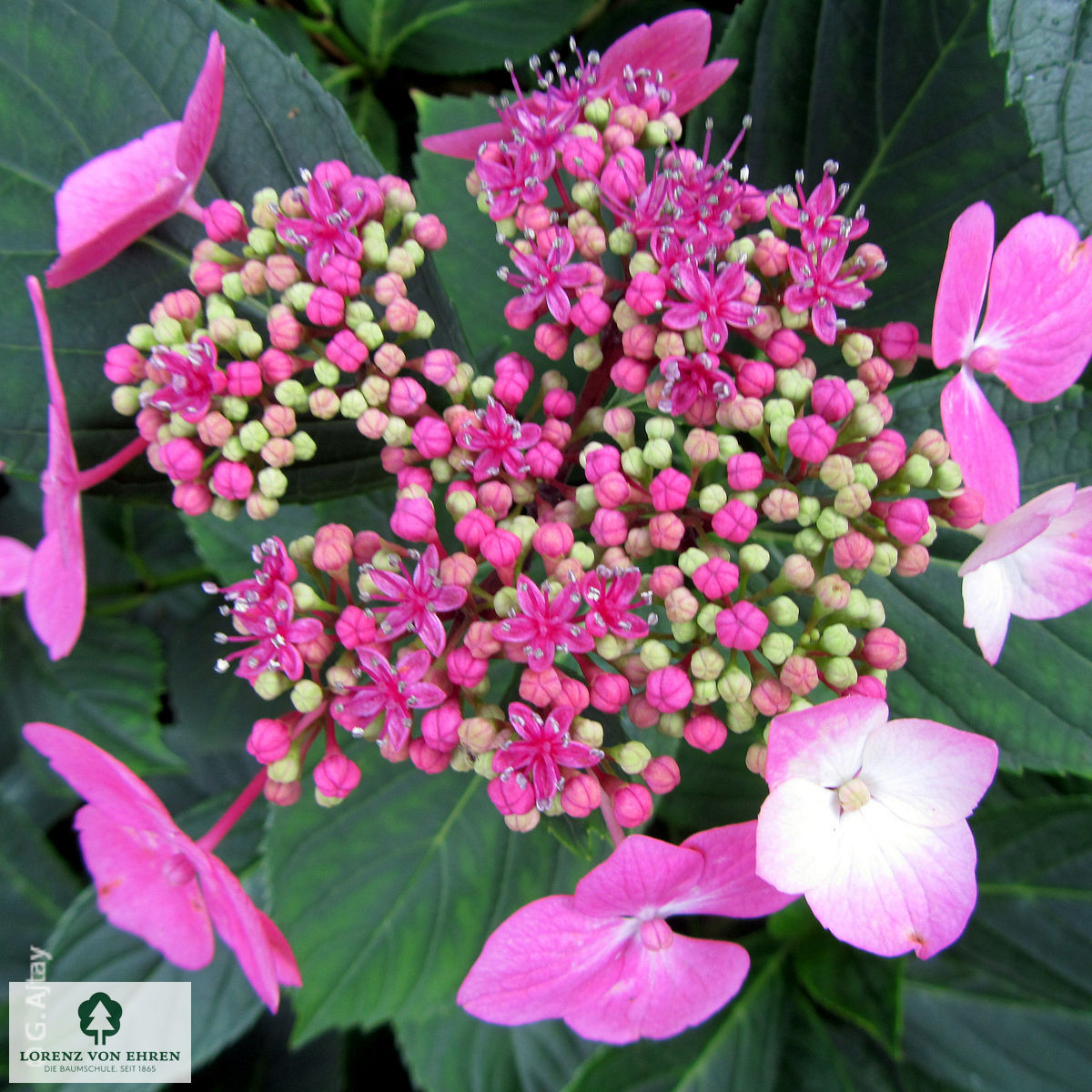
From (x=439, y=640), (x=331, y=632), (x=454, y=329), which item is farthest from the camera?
(x=454, y=329)

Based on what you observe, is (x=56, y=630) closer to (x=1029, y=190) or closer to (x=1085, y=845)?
(x=1029, y=190)

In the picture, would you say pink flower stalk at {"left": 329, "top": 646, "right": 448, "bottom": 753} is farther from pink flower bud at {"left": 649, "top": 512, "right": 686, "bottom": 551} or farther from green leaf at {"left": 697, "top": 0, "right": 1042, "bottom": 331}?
green leaf at {"left": 697, "top": 0, "right": 1042, "bottom": 331}

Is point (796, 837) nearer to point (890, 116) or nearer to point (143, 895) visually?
point (143, 895)

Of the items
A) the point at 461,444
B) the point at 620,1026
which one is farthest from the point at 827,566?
the point at 620,1026

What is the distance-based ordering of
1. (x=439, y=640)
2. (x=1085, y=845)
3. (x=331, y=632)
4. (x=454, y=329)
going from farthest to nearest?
(x=1085, y=845)
(x=454, y=329)
(x=331, y=632)
(x=439, y=640)

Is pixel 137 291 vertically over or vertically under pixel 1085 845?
over

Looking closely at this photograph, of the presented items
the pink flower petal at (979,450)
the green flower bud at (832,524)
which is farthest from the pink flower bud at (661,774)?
the pink flower petal at (979,450)

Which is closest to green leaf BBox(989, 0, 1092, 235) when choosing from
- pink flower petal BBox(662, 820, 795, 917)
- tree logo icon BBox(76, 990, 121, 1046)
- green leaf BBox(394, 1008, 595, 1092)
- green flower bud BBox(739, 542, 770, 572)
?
green flower bud BBox(739, 542, 770, 572)
